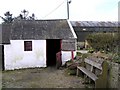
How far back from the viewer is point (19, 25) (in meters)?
22.9

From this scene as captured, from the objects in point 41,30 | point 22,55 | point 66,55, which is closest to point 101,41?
point 66,55

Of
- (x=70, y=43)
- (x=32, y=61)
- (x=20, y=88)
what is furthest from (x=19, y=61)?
(x=20, y=88)

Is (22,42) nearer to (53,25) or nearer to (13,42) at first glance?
(13,42)

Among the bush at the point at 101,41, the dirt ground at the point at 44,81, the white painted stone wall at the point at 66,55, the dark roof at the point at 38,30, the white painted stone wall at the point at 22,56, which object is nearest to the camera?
the dirt ground at the point at 44,81

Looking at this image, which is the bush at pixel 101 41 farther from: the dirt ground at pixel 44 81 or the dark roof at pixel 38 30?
the dirt ground at pixel 44 81

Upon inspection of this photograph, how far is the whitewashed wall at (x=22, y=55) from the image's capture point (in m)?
20.2

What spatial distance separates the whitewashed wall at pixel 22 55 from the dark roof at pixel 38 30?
0.54 metres

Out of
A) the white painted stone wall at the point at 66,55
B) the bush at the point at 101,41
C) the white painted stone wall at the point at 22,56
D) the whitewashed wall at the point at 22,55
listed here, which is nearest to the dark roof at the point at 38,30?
the whitewashed wall at the point at 22,55

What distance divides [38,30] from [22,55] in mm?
2985

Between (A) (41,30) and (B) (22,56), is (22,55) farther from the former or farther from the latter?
(A) (41,30)

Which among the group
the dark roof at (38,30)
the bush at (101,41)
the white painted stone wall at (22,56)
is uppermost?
the dark roof at (38,30)

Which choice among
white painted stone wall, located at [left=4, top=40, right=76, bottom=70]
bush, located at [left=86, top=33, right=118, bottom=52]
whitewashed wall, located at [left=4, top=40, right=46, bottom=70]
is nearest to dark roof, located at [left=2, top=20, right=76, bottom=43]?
whitewashed wall, located at [left=4, top=40, right=46, bottom=70]

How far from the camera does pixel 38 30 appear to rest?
21.9 meters

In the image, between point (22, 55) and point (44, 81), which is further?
point (22, 55)
